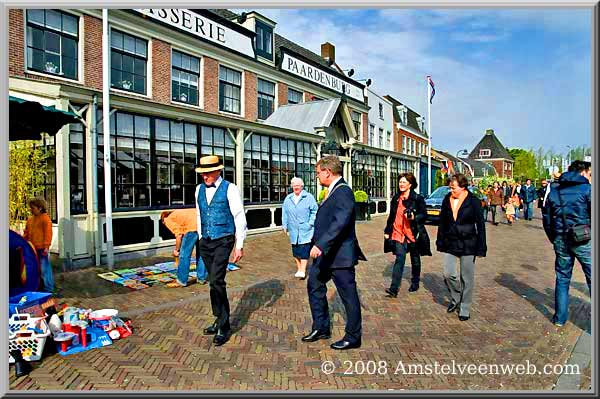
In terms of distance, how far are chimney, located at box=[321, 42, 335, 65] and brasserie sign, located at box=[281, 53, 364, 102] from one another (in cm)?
309

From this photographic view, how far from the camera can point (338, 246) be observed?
13.5 feet

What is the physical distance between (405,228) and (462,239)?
3.80 ft

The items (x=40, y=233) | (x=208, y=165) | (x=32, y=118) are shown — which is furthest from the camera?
(x=40, y=233)

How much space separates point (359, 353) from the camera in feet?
13.1

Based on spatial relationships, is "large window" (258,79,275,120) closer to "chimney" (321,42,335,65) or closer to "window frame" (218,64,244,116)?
"window frame" (218,64,244,116)

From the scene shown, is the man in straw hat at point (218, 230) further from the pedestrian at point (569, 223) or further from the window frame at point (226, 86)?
the window frame at point (226, 86)

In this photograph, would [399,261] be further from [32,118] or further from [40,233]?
[40,233]

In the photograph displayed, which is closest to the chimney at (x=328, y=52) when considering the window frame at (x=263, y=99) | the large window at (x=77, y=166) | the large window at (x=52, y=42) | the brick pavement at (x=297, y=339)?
the window frame at (x=263, y=99)

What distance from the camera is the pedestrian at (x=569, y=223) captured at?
4555 mm

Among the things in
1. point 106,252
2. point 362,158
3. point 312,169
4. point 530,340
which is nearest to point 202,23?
point 312,169

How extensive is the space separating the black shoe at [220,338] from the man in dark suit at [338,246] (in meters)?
0.81

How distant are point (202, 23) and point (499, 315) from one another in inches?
499

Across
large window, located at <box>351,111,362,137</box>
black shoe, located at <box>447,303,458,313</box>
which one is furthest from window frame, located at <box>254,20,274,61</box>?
black shoe, located at <box>447,303,458,313</box>

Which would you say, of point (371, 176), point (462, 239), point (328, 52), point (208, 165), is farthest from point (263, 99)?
point (462, 239)
